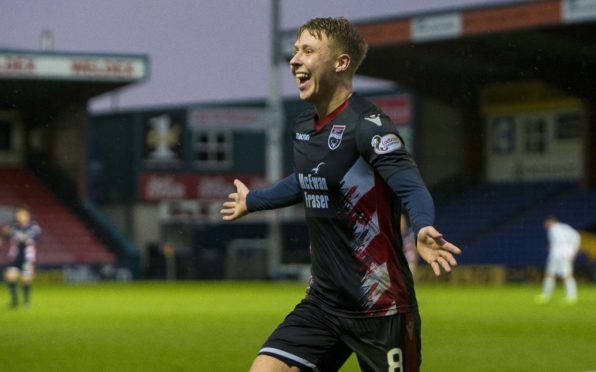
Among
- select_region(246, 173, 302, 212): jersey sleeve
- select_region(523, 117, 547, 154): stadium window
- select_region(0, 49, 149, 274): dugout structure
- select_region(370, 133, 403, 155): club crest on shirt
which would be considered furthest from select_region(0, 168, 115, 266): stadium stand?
select_region(370, 133, 403, 155): club crest on shirt

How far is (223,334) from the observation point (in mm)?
15742

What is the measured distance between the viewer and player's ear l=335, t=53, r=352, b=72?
17.7 feet

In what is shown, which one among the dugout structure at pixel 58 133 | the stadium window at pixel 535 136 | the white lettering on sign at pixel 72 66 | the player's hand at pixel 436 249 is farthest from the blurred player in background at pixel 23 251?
the stadium window at pixel 535 136

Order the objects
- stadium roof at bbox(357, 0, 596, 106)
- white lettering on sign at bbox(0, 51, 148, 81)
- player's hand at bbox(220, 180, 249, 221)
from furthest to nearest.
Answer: white lettering on sign at bbox(0, 51, 148, 81) < stadium roof at bbox(357, 0, 596, 106) < player's hand at bbox(220, 180, 249, 221)

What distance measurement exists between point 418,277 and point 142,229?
1818 centimetres

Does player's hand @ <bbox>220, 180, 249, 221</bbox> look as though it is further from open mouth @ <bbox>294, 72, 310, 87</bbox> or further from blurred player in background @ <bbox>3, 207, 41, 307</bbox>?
blurred player in background @ <bbox>3, 207, 41, 307</bbox>

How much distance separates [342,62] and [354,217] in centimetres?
71

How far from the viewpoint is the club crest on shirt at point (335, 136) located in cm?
530

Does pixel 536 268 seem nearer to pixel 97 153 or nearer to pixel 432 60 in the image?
pixel 432 60

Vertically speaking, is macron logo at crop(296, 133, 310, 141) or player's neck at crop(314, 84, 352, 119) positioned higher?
player's neck at crop(314, 84, 352, 119)

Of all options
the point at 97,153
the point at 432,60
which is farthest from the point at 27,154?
the point at 432,60

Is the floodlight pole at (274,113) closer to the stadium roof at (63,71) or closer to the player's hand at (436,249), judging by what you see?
the stadium roof at (63,71)

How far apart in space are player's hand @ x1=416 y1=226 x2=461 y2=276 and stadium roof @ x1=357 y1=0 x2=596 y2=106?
31.3m

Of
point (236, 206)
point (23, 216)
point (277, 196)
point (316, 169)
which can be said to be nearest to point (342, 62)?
point (316, 169)
